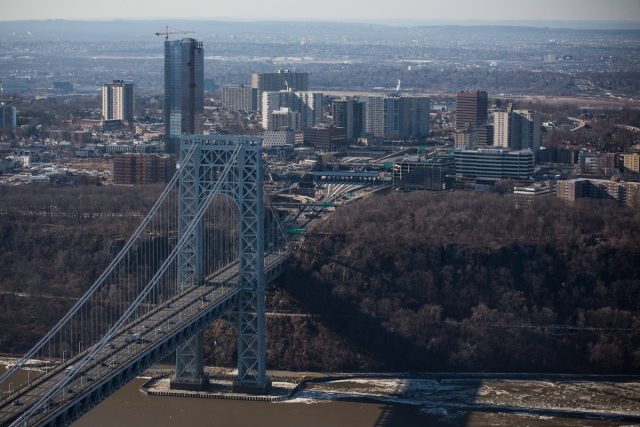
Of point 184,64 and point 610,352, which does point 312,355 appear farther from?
point 184,64

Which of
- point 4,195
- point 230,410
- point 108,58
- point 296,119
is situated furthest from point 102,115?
point 108,58

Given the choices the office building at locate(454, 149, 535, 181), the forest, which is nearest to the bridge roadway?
the forest

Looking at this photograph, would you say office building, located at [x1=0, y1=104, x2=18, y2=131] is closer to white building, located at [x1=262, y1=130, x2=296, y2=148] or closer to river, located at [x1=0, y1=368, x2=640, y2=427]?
white building, located at [x1=262, y1=130, x2=296, y2=148]

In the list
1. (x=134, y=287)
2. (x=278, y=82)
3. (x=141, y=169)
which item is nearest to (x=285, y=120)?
(x=278, y=82)

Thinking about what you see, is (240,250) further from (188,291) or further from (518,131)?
(518,131)

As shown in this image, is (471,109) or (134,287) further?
(471,109)

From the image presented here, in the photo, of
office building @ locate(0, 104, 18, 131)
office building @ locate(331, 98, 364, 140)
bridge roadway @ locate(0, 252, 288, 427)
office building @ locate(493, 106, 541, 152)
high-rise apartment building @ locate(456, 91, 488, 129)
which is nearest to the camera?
bridge roadway @ locate(0, 252, 288, 427)
